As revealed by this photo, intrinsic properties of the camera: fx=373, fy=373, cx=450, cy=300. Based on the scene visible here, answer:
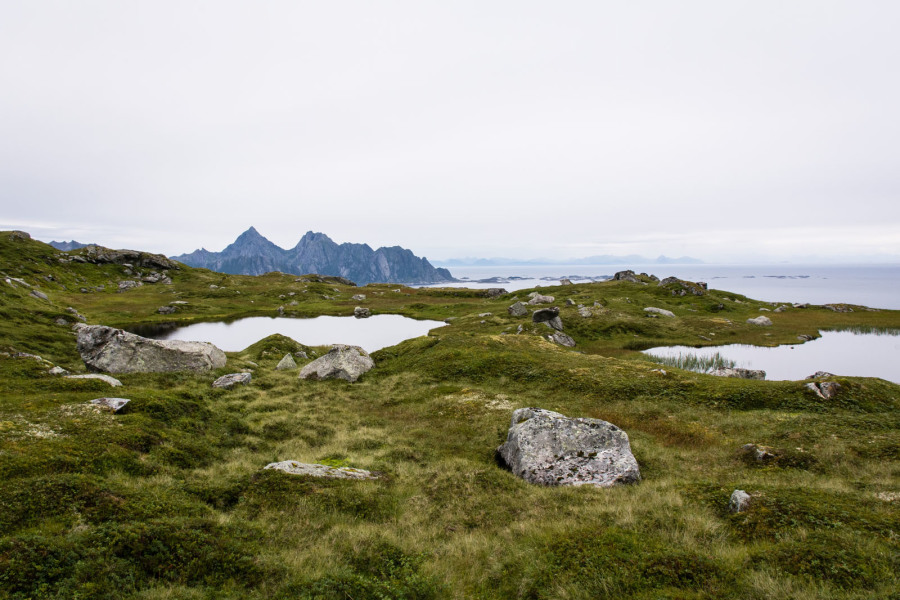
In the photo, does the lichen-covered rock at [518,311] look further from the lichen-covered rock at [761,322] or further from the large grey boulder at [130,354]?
the large grey boulder at [130,354]

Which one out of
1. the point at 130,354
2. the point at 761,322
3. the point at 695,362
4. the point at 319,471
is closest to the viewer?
the point at 319,471

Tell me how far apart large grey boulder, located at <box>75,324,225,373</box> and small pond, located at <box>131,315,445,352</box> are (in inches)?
1186

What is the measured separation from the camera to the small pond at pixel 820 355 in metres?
53.8

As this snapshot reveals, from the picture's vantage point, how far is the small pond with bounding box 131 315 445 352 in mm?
75812

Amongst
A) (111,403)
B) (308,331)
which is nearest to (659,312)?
(308,331)

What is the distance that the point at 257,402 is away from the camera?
31.5 m

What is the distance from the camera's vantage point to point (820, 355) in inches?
2496

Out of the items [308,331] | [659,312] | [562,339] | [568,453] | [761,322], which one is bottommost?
[308,331]

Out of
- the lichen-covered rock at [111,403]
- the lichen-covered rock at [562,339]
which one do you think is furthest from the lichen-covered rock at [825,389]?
the lichen-covered rock at [111,403]

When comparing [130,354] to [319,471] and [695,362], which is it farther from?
[695,362]

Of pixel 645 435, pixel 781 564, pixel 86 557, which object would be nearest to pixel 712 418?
pixel 645 435

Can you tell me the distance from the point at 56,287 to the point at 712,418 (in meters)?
164

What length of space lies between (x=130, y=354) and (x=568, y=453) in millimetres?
40289

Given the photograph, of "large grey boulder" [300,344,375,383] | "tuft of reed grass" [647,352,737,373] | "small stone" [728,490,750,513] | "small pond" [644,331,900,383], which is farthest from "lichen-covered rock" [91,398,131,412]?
"small pond" [644,331,900,383]
